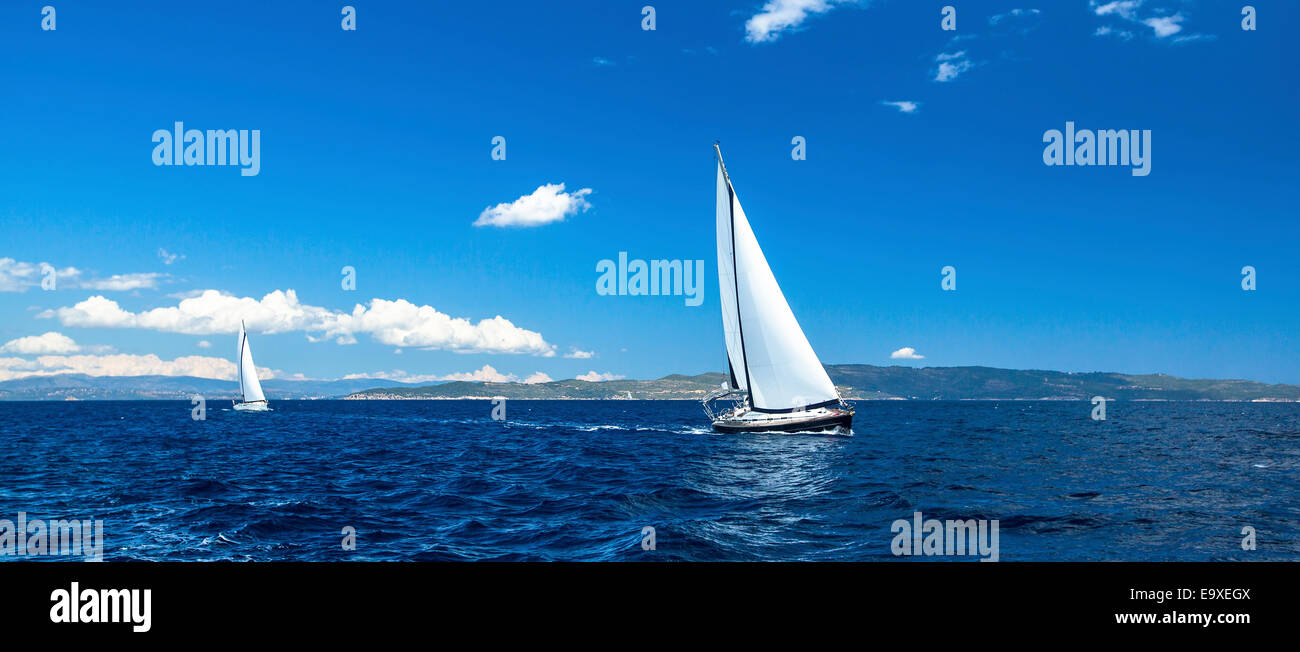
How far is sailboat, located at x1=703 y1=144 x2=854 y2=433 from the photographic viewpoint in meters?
53.6

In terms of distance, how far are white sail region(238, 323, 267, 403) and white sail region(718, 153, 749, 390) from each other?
97511mm

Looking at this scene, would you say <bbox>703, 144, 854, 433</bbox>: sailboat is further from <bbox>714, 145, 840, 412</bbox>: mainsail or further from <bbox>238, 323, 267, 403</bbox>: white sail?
<bbox>238, 323, 267, 403</bbox>: white sail

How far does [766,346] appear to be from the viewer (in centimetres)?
5434

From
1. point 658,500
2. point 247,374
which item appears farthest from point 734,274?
point 247,374

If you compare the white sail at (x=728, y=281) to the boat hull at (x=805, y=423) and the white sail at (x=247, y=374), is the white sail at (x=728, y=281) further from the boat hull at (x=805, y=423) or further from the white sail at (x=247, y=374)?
the white sail at (x=247, y=374)

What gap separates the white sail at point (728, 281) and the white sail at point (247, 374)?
9751cm

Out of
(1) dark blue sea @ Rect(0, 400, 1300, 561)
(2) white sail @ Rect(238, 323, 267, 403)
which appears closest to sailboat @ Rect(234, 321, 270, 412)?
(2) white sail @ Rect(238, 323, 267, 403)

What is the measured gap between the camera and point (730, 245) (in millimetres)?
55156

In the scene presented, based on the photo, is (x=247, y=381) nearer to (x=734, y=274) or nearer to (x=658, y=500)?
(x=734, y=274)
